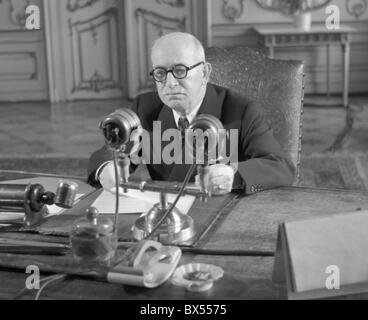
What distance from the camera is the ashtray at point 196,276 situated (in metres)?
1.18

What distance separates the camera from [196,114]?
196cm

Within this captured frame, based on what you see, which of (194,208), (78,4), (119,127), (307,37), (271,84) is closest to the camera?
(119,127)

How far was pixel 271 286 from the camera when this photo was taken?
47.0 inches

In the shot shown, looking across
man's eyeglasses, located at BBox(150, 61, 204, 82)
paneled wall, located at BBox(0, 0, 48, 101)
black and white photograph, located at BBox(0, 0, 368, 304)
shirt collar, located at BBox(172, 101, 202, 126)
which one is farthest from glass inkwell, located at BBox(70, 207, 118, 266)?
paneled wall, located at BBox(0, 0, 48, 101)

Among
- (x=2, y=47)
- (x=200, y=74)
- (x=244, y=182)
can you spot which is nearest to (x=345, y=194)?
(x=244, y=182)

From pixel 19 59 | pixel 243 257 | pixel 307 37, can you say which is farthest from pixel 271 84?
pixel 19 59

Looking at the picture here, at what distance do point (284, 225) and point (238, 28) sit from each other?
6.06 m

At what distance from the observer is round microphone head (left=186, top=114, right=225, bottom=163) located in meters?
1.20

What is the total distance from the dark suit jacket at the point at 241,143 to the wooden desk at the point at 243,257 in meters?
0.05

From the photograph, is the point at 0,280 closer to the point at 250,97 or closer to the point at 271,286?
the point at 271,286

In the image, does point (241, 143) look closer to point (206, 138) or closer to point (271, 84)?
point (271, 84)

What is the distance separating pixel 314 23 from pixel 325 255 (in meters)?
6.05

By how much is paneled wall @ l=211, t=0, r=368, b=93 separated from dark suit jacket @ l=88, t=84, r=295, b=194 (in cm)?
500

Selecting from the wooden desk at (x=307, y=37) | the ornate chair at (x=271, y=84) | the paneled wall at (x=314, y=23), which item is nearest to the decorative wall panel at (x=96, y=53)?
the paneled wall at (x=314, y=23)
